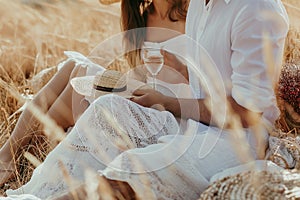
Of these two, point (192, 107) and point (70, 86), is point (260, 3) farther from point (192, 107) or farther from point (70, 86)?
point (70, 86)

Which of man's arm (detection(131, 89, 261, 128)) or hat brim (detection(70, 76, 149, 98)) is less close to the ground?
man's arm (detection(131, 89, 261, 128))

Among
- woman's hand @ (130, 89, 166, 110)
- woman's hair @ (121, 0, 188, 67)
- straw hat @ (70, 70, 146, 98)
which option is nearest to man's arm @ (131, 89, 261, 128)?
woman's hand @ (130, 89, 166, 110)

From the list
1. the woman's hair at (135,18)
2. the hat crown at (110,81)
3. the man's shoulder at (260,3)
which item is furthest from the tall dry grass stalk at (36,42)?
the man's shoulder at (260,3)

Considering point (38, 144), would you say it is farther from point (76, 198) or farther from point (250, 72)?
point (250, 72)

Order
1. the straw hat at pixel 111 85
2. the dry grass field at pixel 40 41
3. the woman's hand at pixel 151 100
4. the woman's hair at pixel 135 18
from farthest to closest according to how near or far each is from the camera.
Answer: the dry grass field at pixel 40 41 → the woman's hair at pixel 135 18 → the straw hat at pixel 111 85 → the woman's hand at pixel 151 100

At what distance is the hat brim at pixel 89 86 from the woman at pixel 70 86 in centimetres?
7

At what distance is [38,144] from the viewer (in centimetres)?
352

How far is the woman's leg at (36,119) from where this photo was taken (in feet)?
11.0

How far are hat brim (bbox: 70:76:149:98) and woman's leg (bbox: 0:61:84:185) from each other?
0.16m

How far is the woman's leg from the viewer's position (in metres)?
3.35

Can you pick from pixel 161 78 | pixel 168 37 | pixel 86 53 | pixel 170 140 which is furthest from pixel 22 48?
pixel 170 140

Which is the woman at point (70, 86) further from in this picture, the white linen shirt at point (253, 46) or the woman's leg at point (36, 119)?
the white linen shirt at point (253, 46)

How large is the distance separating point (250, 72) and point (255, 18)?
205 mm

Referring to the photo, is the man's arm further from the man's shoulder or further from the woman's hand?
the man's shoulder
